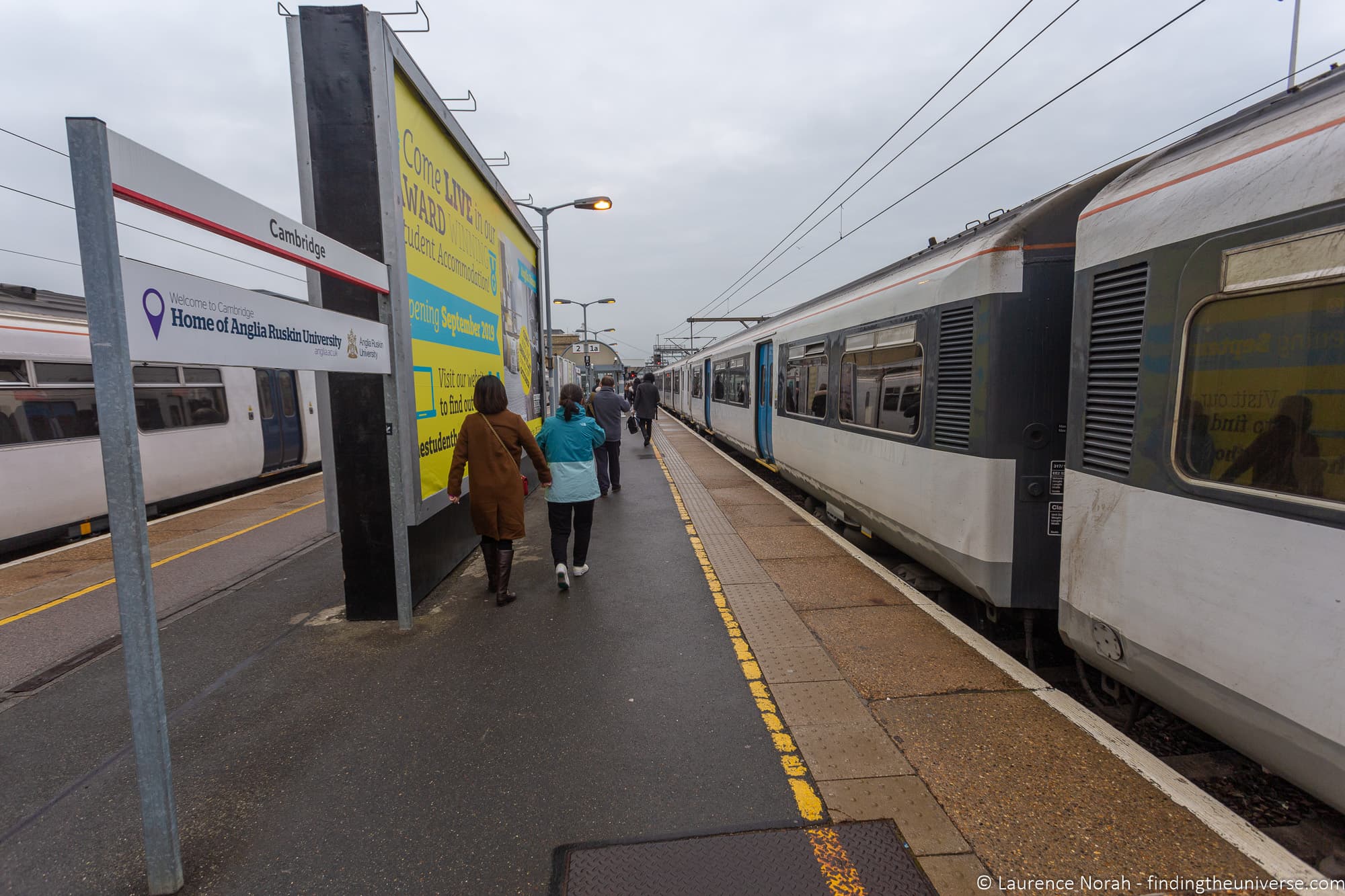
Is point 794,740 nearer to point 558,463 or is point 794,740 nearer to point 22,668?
point 558,463

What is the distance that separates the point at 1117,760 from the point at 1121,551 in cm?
94

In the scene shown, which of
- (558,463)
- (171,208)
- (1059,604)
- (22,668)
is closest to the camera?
(171,208)

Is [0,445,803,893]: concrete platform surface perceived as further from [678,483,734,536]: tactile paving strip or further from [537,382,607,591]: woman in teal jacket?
[678,483,734,536]: tactile paving strip

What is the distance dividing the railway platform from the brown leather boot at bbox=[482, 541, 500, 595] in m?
0.32

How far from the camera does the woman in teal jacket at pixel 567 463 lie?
17.2ft

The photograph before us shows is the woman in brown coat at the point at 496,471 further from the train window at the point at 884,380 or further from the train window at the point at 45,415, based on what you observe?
the train window at the point at 45,415

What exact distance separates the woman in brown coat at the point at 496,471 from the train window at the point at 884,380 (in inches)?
117

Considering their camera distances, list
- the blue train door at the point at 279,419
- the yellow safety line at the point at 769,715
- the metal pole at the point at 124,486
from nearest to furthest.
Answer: the metal pole at the point at 124,486 → the yellow safety line at the point at 769,715 → the blue train door at the point at 279,419

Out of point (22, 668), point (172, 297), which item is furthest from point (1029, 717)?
point (22, 668)

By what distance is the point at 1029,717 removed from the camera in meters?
3.14

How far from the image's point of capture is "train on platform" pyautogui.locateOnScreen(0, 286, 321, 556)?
21.1 feet

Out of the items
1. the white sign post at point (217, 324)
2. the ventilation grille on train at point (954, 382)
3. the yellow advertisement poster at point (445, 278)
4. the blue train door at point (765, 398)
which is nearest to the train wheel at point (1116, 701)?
the ventilation grille on train at point (954, 382)

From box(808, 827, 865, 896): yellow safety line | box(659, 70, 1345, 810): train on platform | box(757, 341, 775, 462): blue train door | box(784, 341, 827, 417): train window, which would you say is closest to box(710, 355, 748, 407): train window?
box(757, 341, 775, 462): blue train door

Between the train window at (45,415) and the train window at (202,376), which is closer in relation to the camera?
the train window at (45,415)
